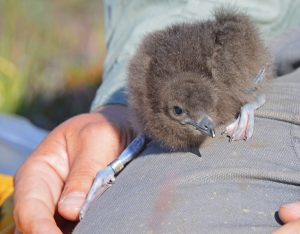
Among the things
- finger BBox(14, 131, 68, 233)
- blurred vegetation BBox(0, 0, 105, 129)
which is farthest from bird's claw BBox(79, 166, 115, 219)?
blurred vegetation BBox(0, 0, 105, 129)

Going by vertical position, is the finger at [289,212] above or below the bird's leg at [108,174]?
above

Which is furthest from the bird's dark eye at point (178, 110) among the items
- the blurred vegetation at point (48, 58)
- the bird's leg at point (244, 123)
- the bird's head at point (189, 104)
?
the blurred vegetation at point (48, 58)

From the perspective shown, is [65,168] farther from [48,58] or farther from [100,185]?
[48,58]

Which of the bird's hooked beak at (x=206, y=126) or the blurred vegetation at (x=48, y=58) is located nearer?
the bird's hooked beak at (x=206, y=126)

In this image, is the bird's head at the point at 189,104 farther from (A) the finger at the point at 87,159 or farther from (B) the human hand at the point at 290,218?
(B) the human hand at the point at 290,218

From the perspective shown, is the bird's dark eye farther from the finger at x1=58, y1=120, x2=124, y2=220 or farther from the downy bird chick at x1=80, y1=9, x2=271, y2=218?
the finger at x1=58, y1=120, x2=124, y2=220
